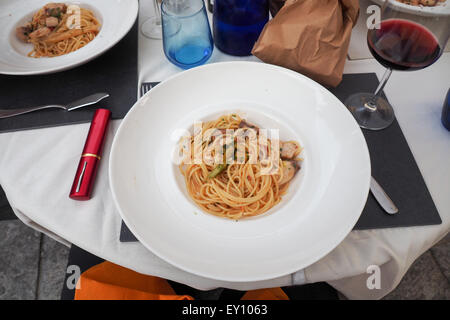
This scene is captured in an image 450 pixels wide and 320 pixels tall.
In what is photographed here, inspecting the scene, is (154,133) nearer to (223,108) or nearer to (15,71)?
(223,108)

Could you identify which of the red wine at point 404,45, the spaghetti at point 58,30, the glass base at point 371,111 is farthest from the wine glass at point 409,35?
the spaghetti at point 58,30

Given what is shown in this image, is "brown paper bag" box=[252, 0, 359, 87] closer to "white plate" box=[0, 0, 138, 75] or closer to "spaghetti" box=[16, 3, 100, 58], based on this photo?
"white plate" box=[0, 0, 138, 75]

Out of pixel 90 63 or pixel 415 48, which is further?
pixel 90 63

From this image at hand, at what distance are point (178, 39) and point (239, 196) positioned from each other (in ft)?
1.98

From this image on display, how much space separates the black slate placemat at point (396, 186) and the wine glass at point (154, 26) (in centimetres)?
80

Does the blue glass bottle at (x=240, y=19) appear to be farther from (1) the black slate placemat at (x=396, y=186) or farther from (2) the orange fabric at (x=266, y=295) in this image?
(2) the orange fabric at (x=266, y=295)

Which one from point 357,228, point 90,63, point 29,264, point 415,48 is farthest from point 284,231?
point 29,264

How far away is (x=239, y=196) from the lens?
93cm

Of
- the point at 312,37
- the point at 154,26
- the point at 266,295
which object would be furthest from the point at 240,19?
the point at 266,295

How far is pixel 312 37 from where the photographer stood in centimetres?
97

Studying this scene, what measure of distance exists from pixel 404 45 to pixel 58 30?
1.25m

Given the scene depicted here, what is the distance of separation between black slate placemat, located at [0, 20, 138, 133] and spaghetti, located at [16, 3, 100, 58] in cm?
13

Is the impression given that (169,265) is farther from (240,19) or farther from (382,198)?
(240,19)

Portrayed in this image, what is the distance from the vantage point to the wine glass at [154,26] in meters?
1.24
